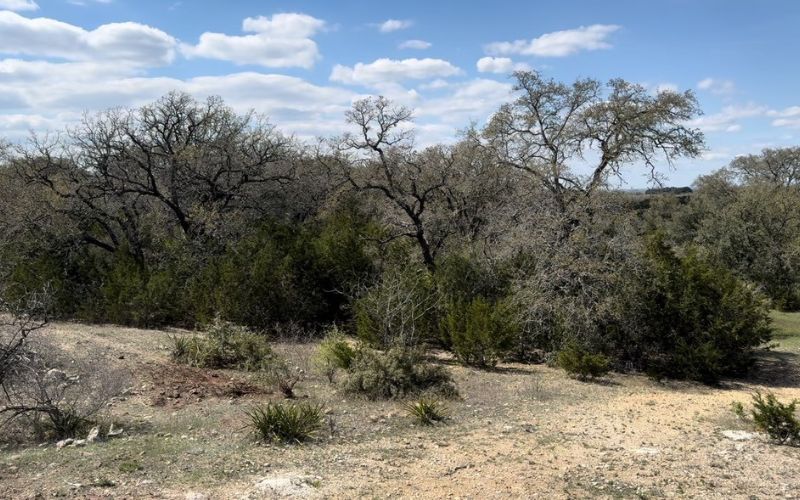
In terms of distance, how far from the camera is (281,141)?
25.3 metres

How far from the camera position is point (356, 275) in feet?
59.9

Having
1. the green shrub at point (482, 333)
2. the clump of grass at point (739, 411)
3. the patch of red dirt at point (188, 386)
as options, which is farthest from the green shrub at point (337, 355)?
the clump of grass at point (739, 411)

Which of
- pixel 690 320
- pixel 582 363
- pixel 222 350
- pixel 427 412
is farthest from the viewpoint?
pixel 690 320

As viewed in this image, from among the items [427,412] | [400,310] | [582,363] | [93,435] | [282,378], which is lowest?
[582,363]

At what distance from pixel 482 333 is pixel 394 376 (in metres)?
3.85

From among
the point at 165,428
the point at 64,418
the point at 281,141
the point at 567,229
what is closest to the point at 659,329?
the point at 567,229

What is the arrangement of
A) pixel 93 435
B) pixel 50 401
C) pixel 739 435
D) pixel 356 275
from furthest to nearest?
pixel 356 275 → pixel 739 435 → pixel 50 401 → pixel 93 435

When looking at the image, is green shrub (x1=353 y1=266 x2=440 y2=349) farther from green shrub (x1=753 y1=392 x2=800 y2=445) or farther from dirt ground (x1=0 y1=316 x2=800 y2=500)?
green shrub (x1=753 y1=392 x2=800 y2=445)

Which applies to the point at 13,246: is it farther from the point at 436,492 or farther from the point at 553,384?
the point at 436,492

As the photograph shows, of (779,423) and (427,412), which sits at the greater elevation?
(779,423)

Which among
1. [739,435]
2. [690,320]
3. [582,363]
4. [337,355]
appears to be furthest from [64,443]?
[690,320]

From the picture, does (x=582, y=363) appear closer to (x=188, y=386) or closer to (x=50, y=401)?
(x=188, y=386)

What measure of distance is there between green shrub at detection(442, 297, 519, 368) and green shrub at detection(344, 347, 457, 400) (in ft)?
9.74

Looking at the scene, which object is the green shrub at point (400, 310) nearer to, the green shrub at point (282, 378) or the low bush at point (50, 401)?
the green shrub at point (282, 378)
